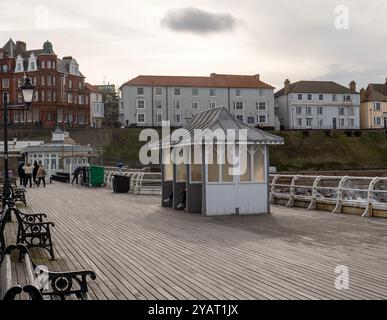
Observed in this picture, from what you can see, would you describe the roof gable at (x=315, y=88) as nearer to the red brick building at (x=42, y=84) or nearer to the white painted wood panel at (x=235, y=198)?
the red brick building at (x=42, y=84)

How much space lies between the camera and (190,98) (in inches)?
3504

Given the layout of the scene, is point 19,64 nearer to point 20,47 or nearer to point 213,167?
point 20,47

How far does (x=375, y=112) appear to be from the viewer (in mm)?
99125

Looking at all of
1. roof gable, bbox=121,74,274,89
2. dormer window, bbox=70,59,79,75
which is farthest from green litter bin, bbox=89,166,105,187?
dormer window, bbox=70,59,79,75

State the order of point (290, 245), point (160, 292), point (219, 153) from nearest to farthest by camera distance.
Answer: point (160, 292) < point (290, 245) < point (219, 153)

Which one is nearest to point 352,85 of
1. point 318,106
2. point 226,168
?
point 318,106

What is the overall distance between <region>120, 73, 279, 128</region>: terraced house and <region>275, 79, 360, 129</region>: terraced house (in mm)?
3855

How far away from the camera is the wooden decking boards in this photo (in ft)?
21.8

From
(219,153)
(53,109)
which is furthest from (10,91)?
(219,153)

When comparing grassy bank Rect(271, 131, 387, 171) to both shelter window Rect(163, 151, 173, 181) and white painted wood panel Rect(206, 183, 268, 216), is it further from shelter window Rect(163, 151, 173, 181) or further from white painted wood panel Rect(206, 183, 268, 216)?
white painted wood panel Rect(206, 183, 268, 216)

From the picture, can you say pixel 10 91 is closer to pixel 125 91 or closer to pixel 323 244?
pixel 125 91

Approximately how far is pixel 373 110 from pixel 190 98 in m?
35.1
